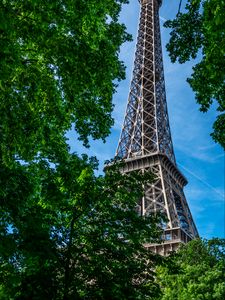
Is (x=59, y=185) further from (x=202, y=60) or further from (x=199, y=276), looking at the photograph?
(x=199, y=276)

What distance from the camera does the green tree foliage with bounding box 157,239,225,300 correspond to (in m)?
25.2

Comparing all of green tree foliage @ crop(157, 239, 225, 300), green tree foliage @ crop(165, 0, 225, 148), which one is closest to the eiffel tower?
green tree foliage @ crop(157, 239, 225, 300)

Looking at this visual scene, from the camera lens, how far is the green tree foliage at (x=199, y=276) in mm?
25203

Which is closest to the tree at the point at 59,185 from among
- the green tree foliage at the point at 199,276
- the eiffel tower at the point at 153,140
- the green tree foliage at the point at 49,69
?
the green tree foliage at the point at 49,69

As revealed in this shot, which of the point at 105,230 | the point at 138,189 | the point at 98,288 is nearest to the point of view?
the point at 98,288

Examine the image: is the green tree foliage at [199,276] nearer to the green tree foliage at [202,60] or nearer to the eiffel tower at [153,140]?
the eiffel tower at [153,140]

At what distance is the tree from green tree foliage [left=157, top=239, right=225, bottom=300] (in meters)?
13.8

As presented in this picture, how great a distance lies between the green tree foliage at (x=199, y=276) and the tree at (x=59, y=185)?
45.2 ft

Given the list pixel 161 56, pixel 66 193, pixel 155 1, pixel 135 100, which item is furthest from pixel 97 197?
pixel 155 1

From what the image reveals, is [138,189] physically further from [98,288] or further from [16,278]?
[16,278]

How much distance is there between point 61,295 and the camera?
32.7 feet

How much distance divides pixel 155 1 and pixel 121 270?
7593 centimetres

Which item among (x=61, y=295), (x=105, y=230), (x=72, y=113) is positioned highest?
(x=72, y=113)

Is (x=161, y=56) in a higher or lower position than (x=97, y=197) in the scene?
higher
